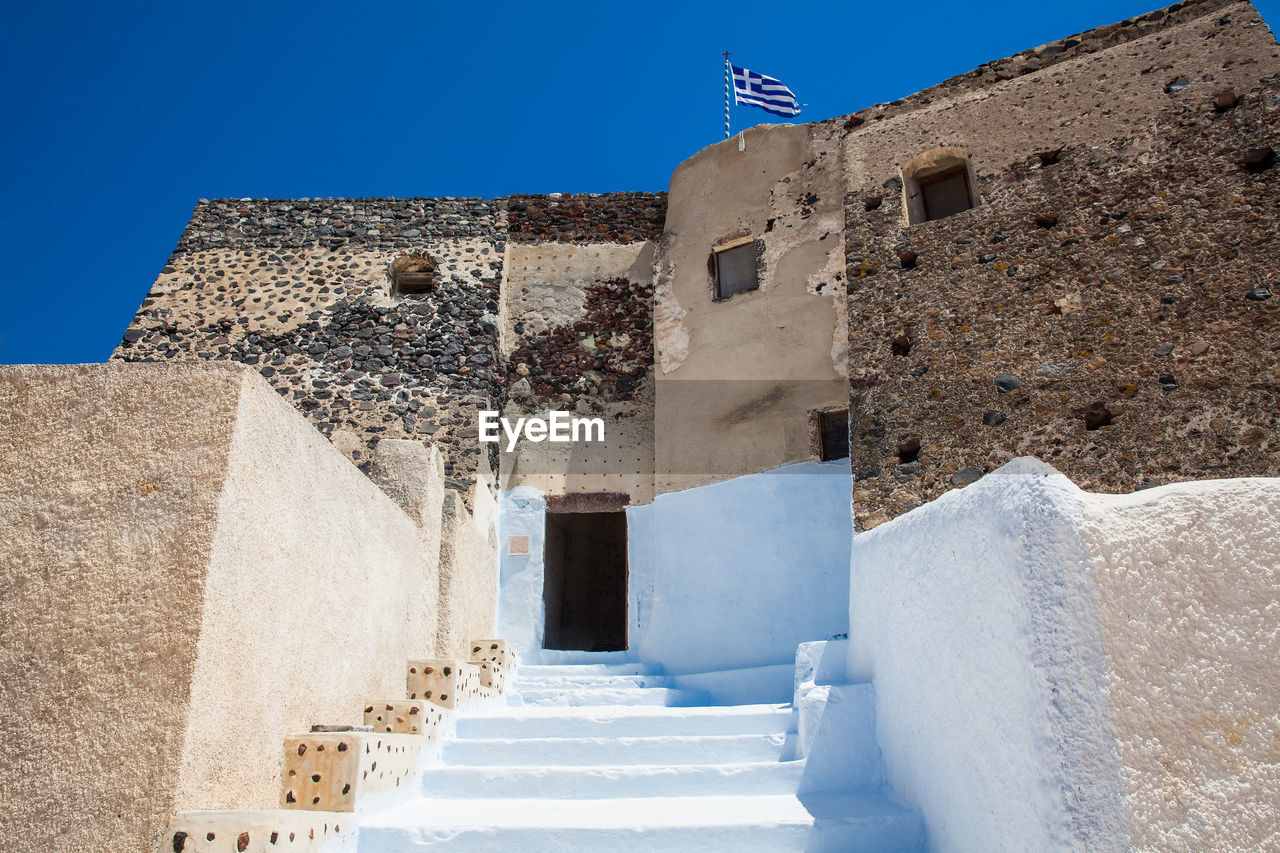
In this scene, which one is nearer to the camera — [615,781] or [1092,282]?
[615,781]

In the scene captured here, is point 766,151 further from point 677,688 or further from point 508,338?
point 677,688

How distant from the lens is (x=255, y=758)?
123 inches

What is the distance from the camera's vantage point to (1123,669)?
7.73 ft

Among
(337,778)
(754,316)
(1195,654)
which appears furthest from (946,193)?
(337,778)

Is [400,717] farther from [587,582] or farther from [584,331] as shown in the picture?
[587,582]

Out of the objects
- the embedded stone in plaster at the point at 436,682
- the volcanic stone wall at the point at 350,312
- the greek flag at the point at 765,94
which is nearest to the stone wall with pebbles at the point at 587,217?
the volcanic stone wall at the point at 350,312

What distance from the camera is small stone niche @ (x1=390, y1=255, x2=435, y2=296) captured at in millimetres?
9406

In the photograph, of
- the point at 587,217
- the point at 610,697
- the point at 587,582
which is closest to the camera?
the point at 610,697

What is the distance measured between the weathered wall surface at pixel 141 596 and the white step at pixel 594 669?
381cm

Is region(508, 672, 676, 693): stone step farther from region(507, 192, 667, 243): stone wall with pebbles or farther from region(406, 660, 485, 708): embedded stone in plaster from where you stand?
region(507, 192, 667, 243): stone wall with pebbles

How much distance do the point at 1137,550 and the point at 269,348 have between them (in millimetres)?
8227

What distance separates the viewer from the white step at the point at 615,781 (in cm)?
396

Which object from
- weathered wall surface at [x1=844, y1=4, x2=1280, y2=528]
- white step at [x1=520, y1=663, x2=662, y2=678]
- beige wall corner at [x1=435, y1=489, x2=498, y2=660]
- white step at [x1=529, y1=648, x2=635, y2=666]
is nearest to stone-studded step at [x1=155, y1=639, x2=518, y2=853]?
beige wall corner at [x1=435, y1=489, x2=498, y2=660]

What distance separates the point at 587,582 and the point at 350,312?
4650 mm
